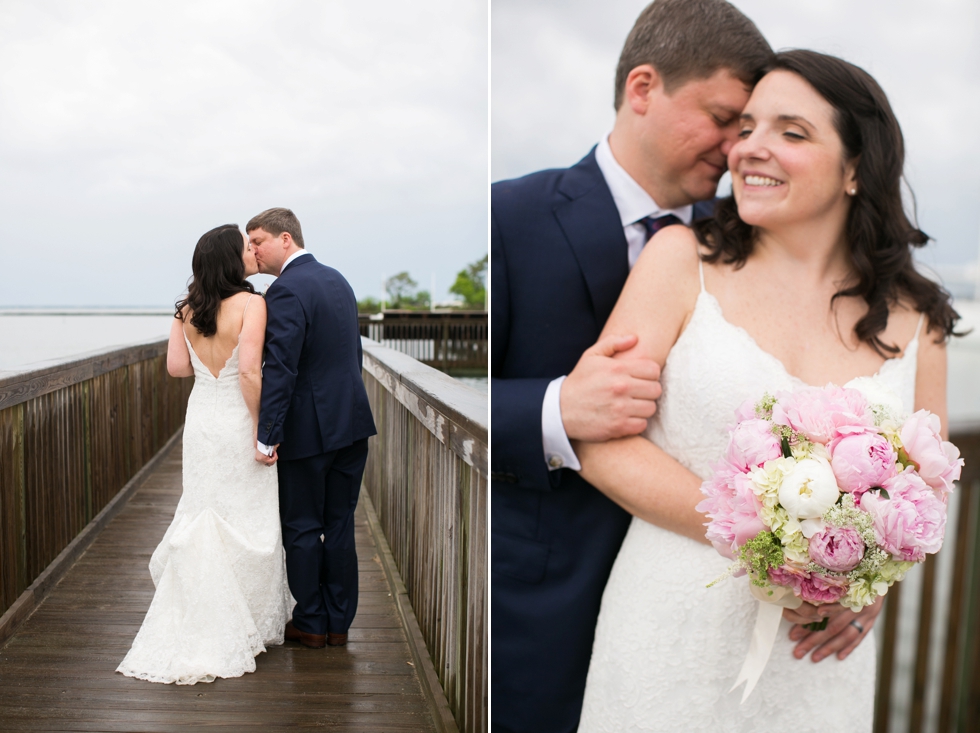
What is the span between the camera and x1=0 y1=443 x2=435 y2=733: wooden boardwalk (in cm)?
123

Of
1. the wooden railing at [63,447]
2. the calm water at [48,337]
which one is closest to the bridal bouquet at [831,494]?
the wooden railing at [63,447]

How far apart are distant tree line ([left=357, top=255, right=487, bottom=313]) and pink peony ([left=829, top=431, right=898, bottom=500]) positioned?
714 mm

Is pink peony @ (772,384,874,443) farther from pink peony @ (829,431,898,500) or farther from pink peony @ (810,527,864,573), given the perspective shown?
pink peony @ (810,527,864,573)

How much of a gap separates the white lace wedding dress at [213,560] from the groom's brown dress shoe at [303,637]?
2 centimetres

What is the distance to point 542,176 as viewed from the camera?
1322 mm

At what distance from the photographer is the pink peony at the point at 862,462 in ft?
3.14

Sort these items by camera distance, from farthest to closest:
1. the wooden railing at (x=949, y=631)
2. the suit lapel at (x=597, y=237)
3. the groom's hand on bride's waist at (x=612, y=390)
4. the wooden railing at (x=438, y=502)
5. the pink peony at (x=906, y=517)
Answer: the wooden railing at (x=949, y=631) < the wooden railing at (x=438, y=502) < the suit lapel at (x=597, y=237) < the groom's hand on bride's waist at (x=612, y=390) < the pink peony at (x=906, y=517)

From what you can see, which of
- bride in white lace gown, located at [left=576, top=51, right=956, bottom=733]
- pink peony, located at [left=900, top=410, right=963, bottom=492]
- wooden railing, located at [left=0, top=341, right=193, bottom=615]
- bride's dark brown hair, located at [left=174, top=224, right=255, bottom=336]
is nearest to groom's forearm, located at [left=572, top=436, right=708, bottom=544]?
bride in white lace gown, located at [left=576, top=51, right=956, bottom=733]

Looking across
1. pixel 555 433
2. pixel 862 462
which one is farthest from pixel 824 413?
pixel 555 433

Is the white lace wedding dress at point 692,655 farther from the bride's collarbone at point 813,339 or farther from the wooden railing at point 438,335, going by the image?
the wooden railing at point 438,335

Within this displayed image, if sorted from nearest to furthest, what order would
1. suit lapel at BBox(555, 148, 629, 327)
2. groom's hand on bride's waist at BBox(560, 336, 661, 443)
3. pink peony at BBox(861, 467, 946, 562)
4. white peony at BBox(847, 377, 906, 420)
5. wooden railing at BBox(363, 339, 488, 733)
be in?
pink peony at BBox(861, 467, 946, 562)
white peony at BBox(847, 377, 906, 420)
groom's hand on bride's waist at BBox(560, 336, 661, 443)
suit lapel at BBox(555, 148, 629, 327)
wooden railing at BBox(363, 339, 488, 733)

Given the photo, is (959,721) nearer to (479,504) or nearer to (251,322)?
(479,504)

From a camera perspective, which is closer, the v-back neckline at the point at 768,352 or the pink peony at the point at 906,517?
the pink peony at the point at 906,517

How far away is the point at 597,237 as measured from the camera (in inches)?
49.8
